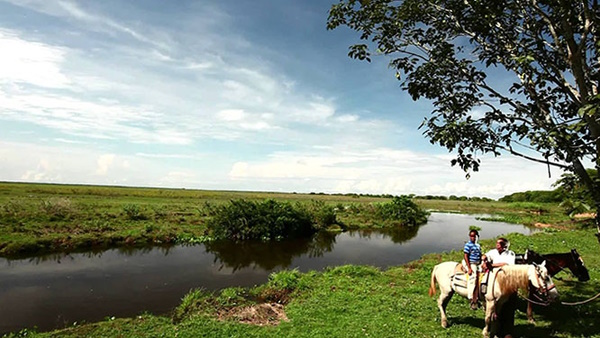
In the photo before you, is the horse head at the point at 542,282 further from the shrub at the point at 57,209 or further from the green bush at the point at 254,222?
the shrub at the point at 57,209

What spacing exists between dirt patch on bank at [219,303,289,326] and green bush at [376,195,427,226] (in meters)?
39.7

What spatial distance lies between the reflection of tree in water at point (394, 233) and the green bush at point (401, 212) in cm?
344

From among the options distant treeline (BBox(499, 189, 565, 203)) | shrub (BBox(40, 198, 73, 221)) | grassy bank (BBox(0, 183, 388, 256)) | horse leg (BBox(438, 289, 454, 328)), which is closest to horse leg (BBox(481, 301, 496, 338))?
horse leg (BBox(438, 289, 454, 328))

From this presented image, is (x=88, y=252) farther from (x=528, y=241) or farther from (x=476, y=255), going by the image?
(x=528, y=241)

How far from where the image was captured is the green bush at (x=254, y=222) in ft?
103

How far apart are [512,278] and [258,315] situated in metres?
8.44

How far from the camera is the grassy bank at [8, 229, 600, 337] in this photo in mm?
10023

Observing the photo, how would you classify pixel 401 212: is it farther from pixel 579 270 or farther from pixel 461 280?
pixel 461 280

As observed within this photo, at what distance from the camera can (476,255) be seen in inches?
394

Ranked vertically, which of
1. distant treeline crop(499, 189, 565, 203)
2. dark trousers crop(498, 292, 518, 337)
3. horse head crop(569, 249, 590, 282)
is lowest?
dark trousers crop(498, 292, 518, 337)

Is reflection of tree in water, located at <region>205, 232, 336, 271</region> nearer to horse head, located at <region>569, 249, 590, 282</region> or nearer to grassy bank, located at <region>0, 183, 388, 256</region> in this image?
grassy bank, located at <region>0, 183, 388, 256</region>

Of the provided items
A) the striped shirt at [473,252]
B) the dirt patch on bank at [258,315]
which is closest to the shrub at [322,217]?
the dirt patch on bank at [258,315]

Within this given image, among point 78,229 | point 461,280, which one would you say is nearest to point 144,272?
Result: point 78,229

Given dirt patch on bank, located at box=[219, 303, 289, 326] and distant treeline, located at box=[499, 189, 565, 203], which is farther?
distant treeline, located at box=[499, 189, 565, 203]
